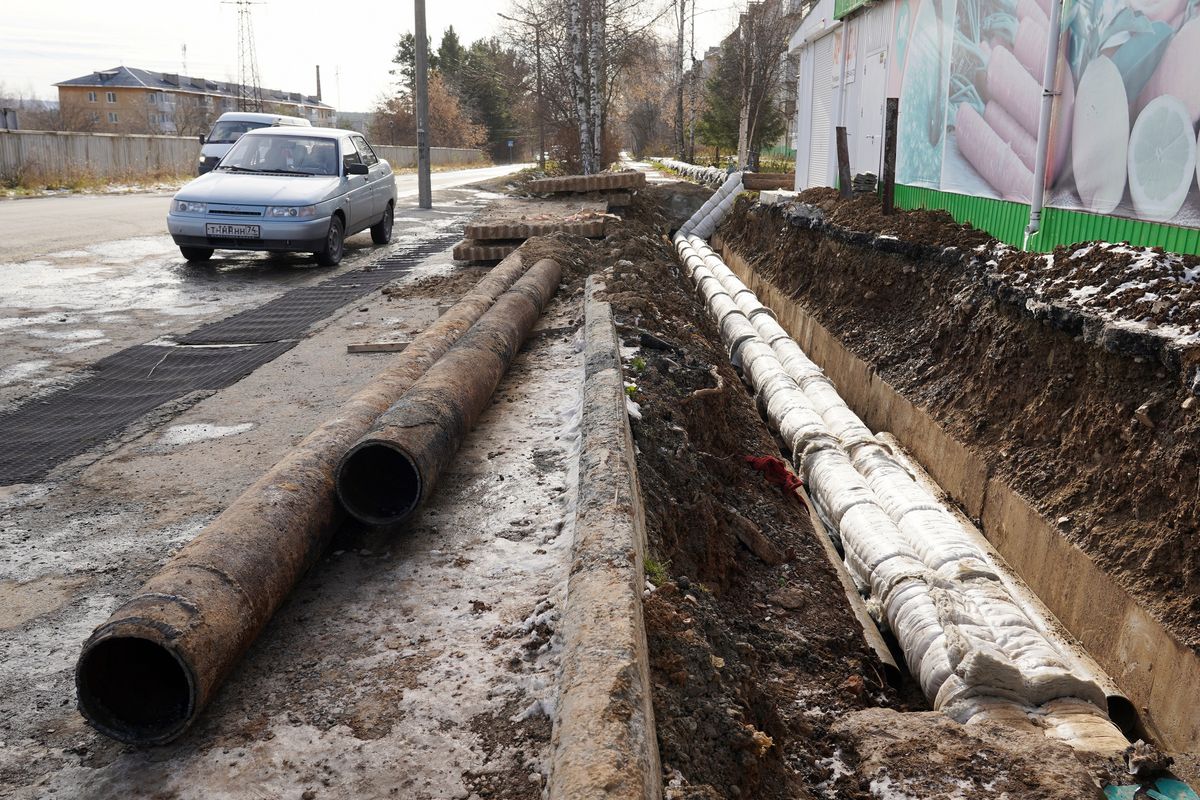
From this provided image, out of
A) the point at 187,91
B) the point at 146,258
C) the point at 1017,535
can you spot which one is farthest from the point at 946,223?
the point at 187,91

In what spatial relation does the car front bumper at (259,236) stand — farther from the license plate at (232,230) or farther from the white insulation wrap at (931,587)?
the white insulation wrap at (931,587)

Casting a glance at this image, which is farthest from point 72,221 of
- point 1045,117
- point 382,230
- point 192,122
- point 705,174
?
point 192,122

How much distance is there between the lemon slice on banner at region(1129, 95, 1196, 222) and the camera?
19.3ft

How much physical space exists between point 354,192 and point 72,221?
6.31 m

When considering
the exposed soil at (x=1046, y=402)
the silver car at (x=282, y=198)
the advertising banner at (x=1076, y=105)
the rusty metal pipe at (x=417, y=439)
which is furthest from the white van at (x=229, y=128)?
the rusty metal pipe at (x=417, y=439)

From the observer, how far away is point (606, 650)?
235 cm

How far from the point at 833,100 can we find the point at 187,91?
3156 inches

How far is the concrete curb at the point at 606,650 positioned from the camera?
1.93 m

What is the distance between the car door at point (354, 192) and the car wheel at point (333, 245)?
337 millimetres

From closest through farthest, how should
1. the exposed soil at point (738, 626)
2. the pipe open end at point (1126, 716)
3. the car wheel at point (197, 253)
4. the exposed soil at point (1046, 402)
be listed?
the exposed soil at point (738, 626), the pipe open end at point (1126, 716), the exposed soil at point (1046, 402), the car wheel at point (197, 253)

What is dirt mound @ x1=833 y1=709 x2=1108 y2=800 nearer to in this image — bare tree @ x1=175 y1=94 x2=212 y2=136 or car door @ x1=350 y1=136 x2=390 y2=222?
car door @ x1=350 y1=136 x2=390 y2=222

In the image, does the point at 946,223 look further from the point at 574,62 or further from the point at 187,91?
the point at 187,91

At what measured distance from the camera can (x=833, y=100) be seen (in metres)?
18.2

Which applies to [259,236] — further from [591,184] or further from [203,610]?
[203,610]
